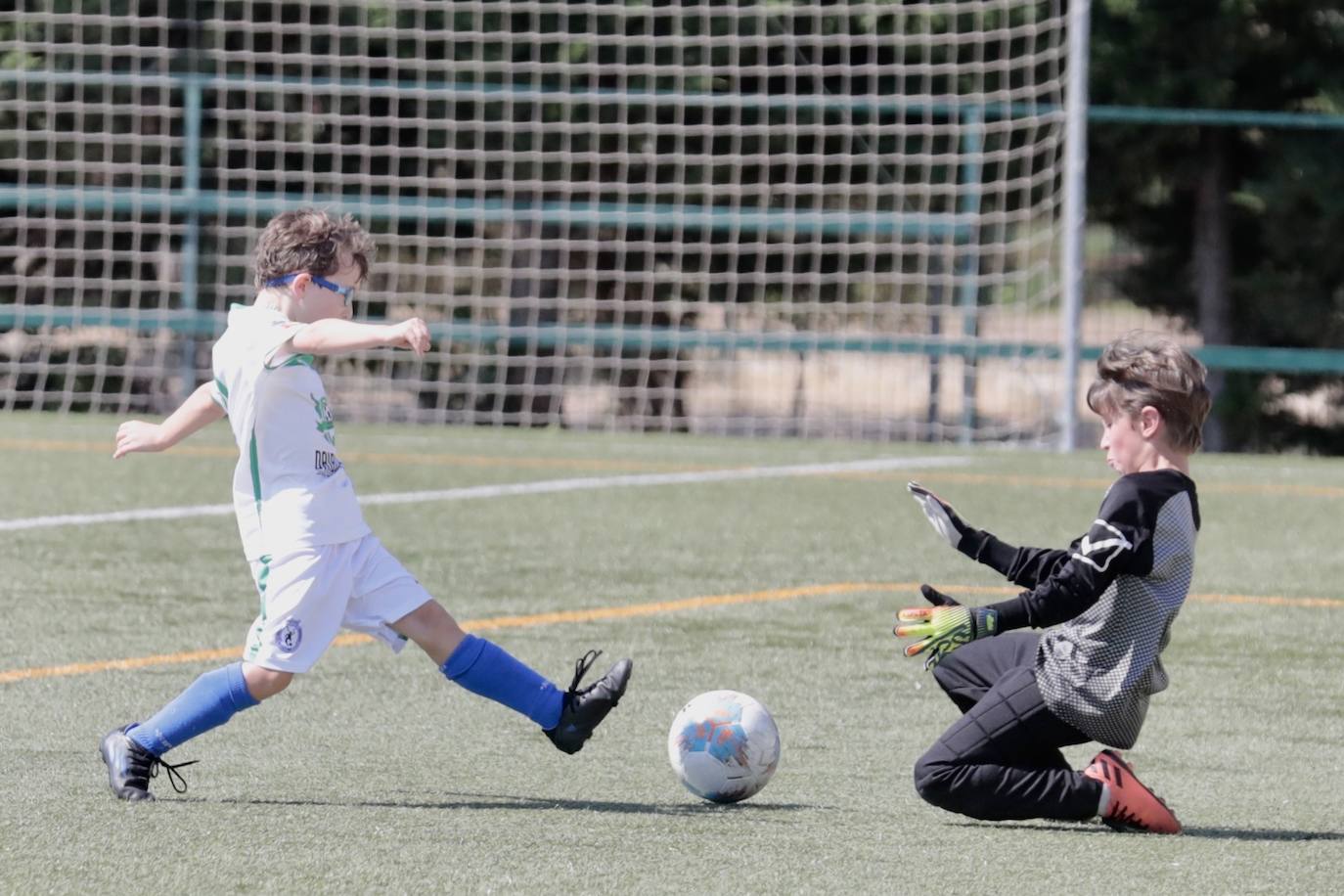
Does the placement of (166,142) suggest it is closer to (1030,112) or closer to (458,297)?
(458,297)

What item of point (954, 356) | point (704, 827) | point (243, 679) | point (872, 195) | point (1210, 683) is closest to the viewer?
point (704, 827)

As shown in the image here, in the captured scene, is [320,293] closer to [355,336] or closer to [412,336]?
[355,336]

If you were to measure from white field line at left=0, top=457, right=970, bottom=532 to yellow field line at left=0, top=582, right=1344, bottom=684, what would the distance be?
8.75ft

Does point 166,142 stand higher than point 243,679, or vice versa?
point 166,142

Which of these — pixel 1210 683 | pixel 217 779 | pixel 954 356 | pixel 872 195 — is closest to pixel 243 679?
pixel 217 779

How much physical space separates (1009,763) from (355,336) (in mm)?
1539

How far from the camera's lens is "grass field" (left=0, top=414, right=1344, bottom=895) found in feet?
13.2

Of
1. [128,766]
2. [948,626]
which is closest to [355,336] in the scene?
Result: [128,766]

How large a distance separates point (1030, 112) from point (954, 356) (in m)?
1.65

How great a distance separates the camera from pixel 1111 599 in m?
4.42

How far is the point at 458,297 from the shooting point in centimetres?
1605

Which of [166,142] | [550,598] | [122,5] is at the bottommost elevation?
[550,598]

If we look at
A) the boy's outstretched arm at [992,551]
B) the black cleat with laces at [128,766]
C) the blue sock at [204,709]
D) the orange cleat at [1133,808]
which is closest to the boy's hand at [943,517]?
the boy's outstretched arm at [992,551]

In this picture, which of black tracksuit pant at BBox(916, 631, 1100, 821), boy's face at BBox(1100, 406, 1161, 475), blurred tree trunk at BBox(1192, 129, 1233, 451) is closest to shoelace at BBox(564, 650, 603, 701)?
black tracksuit pant at BBox(916, 631, 1100, 821)
